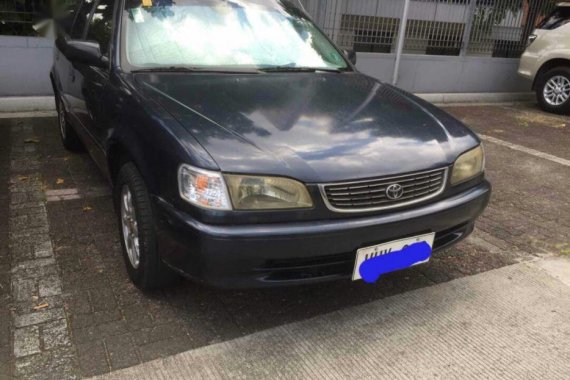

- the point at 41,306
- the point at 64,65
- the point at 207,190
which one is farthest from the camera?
the point at 64,65

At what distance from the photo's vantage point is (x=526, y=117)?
8672 millimetres

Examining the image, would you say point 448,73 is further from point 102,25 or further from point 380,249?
point 380,249

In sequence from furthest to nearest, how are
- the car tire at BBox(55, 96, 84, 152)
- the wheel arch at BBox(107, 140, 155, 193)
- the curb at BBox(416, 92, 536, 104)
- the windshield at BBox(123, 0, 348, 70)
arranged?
the curb at BBox(416, 92, 536, 104) < the car tire at BBox(55, 96, 84, 152) < the windshield at BBox(123, 0, 348, 70) < the wheel arch at BBox(107, 140, 155, 193)

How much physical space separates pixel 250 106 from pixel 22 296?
156 cm

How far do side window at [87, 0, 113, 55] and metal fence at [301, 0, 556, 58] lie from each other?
4791mm

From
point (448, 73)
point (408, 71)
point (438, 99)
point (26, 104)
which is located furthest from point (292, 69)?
point (448, 73)

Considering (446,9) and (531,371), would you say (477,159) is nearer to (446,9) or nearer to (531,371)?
(531,371)

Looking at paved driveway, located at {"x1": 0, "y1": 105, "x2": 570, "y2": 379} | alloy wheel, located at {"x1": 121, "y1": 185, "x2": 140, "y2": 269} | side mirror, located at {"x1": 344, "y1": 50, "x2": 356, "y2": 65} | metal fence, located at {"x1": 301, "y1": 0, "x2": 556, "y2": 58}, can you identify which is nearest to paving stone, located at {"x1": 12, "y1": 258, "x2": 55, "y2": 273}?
paved driveway, located at {"x1": 0, "y1": 105, "x2": 570, "y2": 379}

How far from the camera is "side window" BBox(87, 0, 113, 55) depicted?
3.25 m

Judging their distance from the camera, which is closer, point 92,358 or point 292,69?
point 92,358

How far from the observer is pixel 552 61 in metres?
8.87

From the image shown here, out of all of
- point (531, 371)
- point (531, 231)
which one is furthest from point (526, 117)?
point (531, 371)

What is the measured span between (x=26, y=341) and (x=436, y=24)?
8646 mm

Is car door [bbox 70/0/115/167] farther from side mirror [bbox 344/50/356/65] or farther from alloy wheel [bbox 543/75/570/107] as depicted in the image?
alloy wheel [bbox 543/75/570/107]
